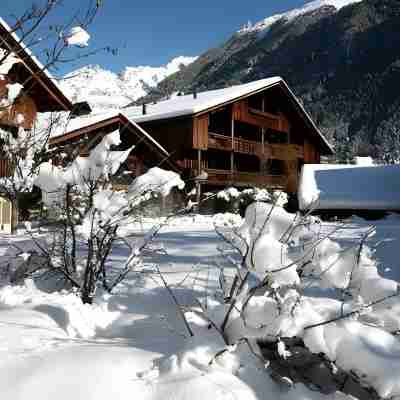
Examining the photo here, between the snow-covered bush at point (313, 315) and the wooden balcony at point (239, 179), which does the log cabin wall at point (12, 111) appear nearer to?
the snow-covered bush at point (313, 315)

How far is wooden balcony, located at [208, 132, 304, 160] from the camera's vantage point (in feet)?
68.6

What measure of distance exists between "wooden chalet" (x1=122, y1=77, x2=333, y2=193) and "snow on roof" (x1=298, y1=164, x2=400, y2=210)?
288cm

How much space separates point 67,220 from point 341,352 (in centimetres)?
207

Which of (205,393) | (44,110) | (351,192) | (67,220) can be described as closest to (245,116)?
(351,192)

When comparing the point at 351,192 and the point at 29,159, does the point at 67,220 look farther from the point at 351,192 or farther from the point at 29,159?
the point at 351,192

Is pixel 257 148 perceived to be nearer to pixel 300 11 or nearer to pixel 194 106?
pixel 194 106

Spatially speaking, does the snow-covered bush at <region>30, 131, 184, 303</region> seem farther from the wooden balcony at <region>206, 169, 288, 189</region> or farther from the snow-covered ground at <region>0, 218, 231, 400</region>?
the wooden balcony at <region>206, 169, 288, 189</region>

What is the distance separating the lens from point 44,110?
12938mm

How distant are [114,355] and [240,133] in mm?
23386

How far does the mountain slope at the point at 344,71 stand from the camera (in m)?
55.2

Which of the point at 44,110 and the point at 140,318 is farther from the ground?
the point at 44,110

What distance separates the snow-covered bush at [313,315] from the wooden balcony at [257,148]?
Answer: 18.6m

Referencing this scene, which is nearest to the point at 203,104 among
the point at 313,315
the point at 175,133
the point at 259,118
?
the point at 175,133

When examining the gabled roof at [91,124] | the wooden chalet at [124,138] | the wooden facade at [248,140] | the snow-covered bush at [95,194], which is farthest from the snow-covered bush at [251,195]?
the gabled roof at [91,124]
